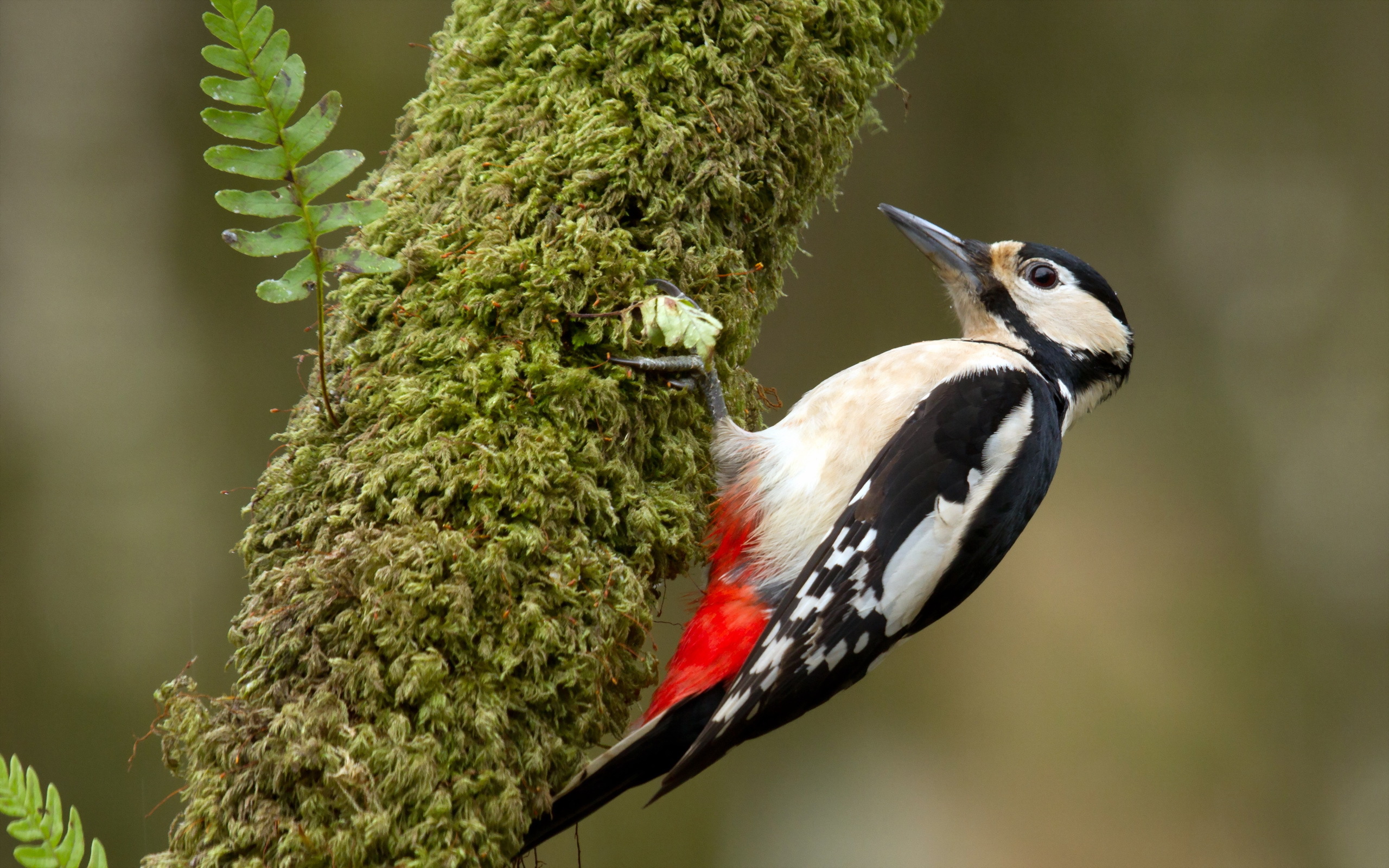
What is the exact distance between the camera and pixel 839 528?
217 centimetres

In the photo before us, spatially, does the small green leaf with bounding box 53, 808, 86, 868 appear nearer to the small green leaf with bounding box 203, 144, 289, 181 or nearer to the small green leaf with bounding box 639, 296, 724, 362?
the small green leaf with bounding box 203, 144, 289, 181

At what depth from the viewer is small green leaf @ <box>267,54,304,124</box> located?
1532mm

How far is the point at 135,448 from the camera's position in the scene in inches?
171

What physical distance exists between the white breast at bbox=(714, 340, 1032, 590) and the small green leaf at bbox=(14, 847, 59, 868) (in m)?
1.35

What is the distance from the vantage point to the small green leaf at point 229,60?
147 centimetres

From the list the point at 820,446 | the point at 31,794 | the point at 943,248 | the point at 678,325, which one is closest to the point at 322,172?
the point at 678,325

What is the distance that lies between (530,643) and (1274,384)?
4.63m

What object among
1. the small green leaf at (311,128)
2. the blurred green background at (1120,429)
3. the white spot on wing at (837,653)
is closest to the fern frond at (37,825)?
the small green leaf at (311,128)

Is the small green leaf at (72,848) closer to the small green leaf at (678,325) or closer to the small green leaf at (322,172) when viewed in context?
the small green leaf at (322,172)

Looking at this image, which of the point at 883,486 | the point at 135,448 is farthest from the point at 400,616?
the point at 135,448

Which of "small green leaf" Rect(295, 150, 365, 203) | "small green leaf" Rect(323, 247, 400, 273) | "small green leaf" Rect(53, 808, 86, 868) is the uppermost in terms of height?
"small green leaf" Rect(295, 150, 365, 203)

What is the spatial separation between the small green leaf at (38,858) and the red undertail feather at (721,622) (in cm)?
99

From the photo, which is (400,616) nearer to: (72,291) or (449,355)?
(449,355)

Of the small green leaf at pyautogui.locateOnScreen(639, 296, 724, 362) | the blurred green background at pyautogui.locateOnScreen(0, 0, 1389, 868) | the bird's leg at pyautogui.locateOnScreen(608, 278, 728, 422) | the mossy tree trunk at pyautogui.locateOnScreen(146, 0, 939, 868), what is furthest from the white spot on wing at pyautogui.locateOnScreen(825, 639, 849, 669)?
the blurred green background at pyautogui.locateOnScreen(0, 0, 1389, 868)
